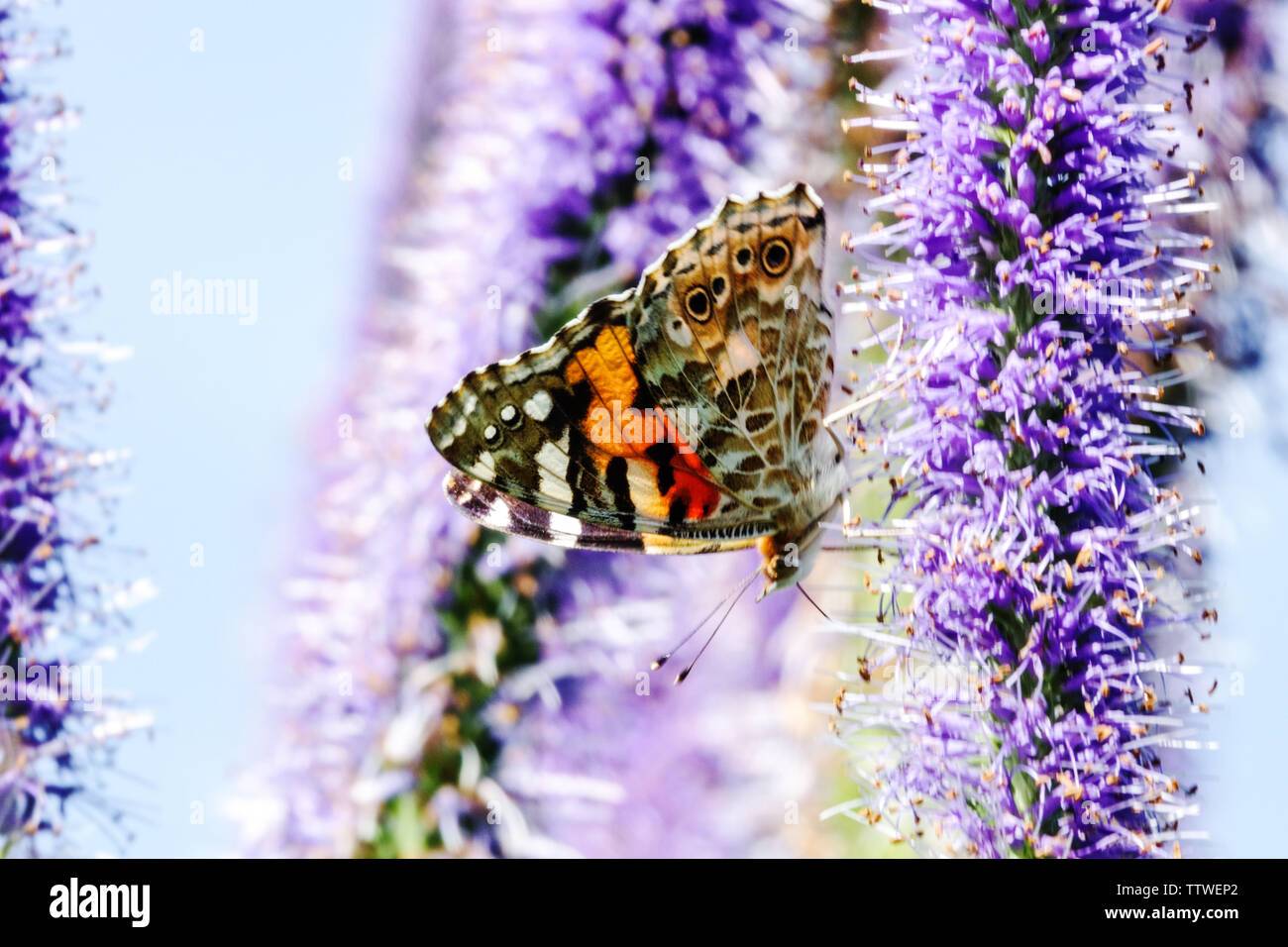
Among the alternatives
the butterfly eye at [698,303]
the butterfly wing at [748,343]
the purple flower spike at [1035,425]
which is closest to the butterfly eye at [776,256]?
the butterfly wing at [748,343]

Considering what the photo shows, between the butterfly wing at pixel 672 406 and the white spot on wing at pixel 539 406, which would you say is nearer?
the butterfly wing at pixel 672 406

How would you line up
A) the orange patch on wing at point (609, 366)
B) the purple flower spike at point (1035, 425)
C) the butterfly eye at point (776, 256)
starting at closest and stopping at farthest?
the purple flower spike at point (1035, 425) < the butterfly eye at point (776, 256) < the orange patch on wing at point (609, 366)

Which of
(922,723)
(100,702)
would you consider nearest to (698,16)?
(922,723)

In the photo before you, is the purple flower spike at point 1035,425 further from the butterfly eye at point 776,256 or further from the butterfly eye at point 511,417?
the butterfly eye at point 511,417

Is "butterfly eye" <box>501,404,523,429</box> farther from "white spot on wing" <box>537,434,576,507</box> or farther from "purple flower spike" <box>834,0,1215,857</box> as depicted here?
"purple flower spike" <box>834,0,1215,857</box>

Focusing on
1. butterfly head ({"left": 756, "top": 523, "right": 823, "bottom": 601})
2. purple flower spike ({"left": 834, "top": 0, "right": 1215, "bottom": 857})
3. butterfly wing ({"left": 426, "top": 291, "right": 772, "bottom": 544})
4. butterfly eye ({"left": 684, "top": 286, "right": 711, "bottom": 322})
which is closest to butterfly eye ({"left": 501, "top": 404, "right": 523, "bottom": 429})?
butterfly wing ({"left": 426, "top": 291, "right": 772, "bottom": 544})
